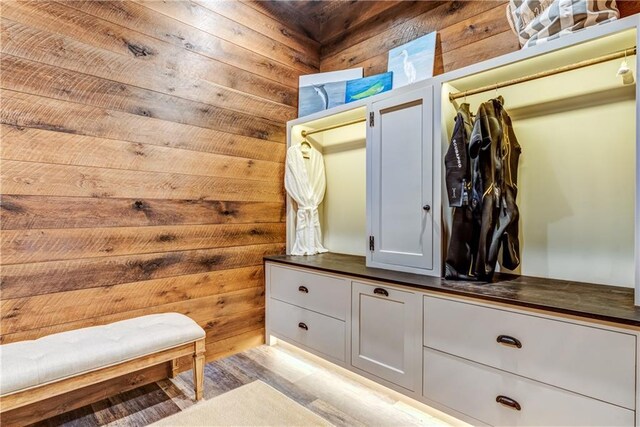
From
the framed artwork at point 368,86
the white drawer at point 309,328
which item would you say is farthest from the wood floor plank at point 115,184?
the framed artwork at point 368,86

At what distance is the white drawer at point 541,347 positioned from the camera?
4.15 feet

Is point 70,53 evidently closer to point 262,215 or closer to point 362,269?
point 262,215

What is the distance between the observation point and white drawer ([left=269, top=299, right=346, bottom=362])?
2245 millimetres

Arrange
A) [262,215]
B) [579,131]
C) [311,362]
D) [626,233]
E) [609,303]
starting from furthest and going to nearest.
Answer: [262,215]
[311,362]
[579,131]
[626,233]
[609,303]

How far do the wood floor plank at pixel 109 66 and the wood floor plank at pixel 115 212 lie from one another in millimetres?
754

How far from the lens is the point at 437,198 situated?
1.98 m

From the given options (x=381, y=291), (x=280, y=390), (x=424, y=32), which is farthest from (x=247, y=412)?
(x=424, y=32)

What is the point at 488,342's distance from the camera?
158cm

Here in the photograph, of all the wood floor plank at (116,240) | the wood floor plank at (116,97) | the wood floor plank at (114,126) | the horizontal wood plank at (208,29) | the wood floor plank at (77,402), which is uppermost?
the horizontal wood plank at (208,29)

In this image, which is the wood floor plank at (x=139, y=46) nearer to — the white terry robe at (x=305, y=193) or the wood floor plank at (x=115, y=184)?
the white terry robe at (x=305, y=193)

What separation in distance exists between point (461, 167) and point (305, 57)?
81.4 inches

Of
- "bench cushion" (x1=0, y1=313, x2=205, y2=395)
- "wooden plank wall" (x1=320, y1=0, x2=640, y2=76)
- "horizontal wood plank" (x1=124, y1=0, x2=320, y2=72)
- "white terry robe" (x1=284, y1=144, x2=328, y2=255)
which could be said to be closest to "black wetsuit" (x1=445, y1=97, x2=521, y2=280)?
"wooden plank wall" (x1=320, y1=0, x2=640, y2=76)

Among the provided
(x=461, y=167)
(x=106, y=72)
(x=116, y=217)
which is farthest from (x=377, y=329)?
(x=106, y=72)

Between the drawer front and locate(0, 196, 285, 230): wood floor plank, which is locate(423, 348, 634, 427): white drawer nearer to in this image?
the drawer front
